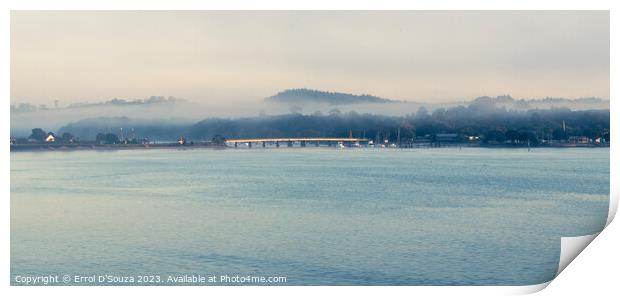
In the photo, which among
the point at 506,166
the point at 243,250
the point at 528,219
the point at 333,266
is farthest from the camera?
the point at 506,166

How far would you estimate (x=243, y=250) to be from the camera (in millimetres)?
12500

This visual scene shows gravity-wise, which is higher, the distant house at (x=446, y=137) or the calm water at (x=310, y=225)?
the distant house at (x=446, y=137)

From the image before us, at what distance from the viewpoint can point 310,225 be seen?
15.5m

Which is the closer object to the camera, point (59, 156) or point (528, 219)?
point (528, 219)

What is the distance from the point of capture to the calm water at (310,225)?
11320mm

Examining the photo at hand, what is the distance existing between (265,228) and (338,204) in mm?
4824

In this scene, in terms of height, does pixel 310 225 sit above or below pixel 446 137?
below

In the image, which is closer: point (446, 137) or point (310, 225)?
point (310, 225)

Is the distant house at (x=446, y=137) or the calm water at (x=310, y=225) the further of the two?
the distant house at (x=446, y=137)

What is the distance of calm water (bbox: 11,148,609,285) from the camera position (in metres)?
11.3

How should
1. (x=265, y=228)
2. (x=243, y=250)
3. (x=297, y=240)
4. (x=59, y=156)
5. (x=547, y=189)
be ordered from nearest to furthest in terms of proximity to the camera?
(x=243, y=250), (x=297, y=240), (x=265, y=228), (x=547, y=189), (x=59, y=156)
